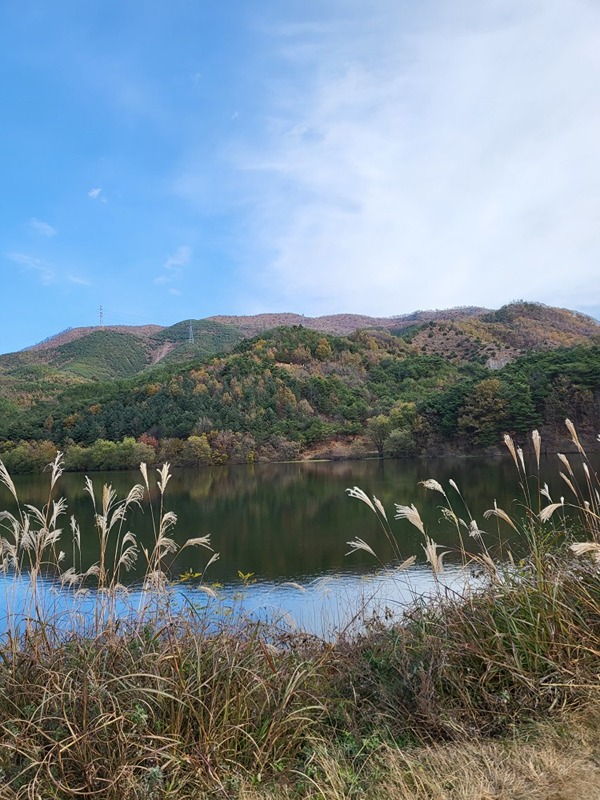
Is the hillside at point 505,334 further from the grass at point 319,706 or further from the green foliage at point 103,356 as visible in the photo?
the grass at point 319,706

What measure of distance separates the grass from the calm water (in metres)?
0.79

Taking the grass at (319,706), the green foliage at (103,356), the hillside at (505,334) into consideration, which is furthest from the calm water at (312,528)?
the green foliage at (103,356)

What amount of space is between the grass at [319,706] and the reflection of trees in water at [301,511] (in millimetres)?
1386

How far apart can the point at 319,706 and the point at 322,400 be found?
191 feet

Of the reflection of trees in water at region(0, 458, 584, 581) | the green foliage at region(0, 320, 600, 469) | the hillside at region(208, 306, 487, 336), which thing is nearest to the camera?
the reflection of trees in water at region(0, 458, 584, 581)

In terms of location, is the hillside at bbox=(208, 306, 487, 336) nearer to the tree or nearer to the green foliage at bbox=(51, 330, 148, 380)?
the green foliage at bbox=(51, 330, 148, 380)

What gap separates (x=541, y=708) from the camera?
8.73 feet

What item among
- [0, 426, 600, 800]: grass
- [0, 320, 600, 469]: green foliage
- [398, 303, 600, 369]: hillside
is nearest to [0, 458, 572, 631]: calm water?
[0, 426, 600, 800]: grass

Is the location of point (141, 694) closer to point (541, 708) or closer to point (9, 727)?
point (9, 727)

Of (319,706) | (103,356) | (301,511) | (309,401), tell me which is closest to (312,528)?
(301,511)

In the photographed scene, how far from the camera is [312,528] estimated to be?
1886cm

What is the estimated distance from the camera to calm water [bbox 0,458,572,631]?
8.59 metres

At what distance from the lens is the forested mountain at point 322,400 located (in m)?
42.8

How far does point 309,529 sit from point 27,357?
4016 inches
